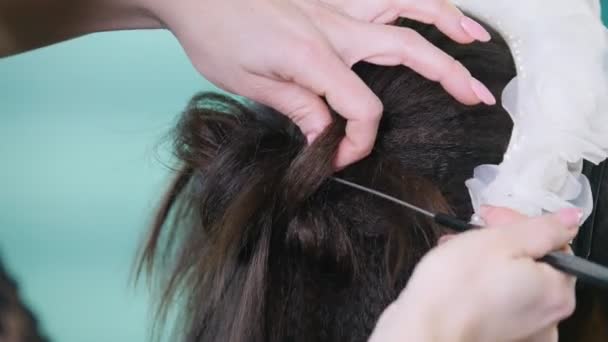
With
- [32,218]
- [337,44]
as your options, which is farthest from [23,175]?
[337,44]

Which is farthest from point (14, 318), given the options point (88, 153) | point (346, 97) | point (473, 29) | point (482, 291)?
point (88, 153)

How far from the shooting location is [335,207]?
764 millimetres

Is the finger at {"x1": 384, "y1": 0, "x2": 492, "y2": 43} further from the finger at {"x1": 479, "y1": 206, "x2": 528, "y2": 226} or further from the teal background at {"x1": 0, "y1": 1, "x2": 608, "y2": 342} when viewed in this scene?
the teal background at {"x1": 0, "y1": 1, "x2": 608, "y2": 342}

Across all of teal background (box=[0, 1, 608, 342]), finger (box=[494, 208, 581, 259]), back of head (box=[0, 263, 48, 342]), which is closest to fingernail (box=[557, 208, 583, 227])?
finger (box=[494, 208, 581, 259])

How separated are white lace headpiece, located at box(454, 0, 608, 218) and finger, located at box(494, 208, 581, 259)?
8 cm

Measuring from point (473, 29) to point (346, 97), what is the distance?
0.14 m

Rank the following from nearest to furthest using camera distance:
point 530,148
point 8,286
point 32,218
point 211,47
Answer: point 8,286 → point 530,148 → point 211,47 → point 32,218

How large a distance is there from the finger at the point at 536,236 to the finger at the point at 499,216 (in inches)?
1.6

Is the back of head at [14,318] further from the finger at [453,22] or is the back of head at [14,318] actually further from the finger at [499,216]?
the finger at [453,22]

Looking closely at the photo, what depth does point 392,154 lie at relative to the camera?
30.2 inches

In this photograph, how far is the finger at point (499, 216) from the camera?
659 millimetres

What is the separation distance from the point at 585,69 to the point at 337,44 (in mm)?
234

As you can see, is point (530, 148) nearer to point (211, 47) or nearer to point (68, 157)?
point (211, 47)

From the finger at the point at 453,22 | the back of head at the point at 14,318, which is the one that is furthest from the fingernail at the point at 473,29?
the back of head at the point at 14,318
